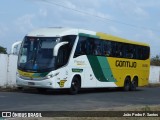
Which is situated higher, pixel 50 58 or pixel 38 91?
pixel 50 58

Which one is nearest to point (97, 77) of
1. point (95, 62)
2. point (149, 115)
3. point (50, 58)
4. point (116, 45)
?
point (95, 62)

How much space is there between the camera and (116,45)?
29.6 metres

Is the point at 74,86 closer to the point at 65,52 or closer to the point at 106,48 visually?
the point at 65,52

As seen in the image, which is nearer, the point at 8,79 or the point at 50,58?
the point at 50,58

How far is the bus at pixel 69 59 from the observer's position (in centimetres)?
2334

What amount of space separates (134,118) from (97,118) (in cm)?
100

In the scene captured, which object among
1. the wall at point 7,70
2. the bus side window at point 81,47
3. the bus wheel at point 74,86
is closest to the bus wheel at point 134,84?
the bus side window at point 81,47

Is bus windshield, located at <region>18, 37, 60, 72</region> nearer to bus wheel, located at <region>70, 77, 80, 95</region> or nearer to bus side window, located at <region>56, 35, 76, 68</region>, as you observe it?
bus side window, located at <region>56, 35, 76, 68</region>

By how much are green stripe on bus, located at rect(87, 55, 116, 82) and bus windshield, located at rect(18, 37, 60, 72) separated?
129 inches

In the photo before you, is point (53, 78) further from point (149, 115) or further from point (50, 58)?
point (149, 115)

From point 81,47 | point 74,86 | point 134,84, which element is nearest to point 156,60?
point 134,84

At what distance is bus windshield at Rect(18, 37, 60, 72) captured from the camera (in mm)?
23281

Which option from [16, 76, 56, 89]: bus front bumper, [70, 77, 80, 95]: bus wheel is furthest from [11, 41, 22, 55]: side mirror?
[70, 77, 80, 95]: bus wheel

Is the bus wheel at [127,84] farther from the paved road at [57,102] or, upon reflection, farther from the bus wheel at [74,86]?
the paved road at [57,102]
